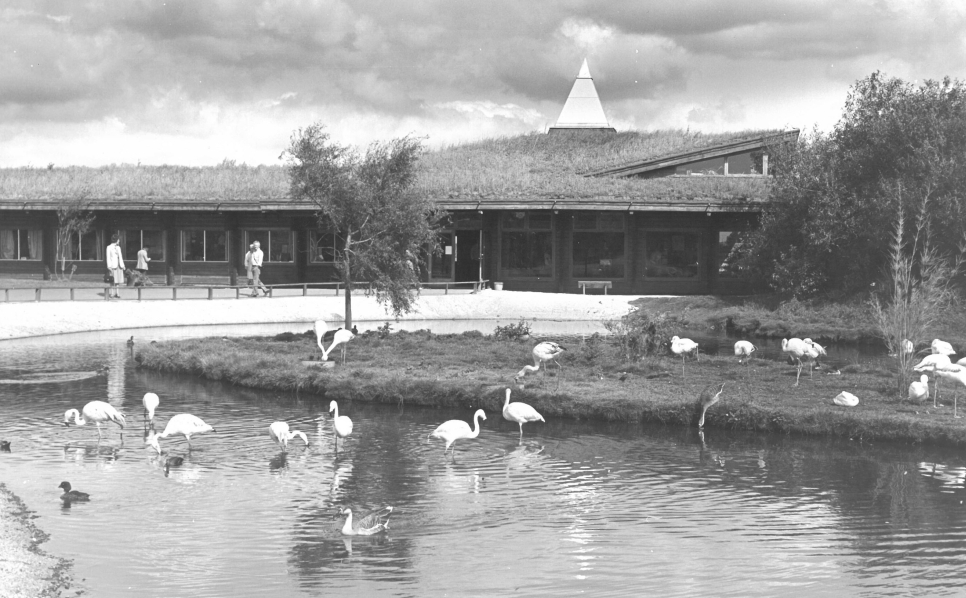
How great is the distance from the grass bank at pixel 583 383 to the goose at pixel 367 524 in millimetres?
7416

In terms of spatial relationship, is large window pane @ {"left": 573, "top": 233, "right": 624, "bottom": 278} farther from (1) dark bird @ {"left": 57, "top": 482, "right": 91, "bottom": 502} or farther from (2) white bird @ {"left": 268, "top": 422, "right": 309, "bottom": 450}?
(1) dark bird @ {"left": 57, "top": 482, "right": 91, "bottom": 502}

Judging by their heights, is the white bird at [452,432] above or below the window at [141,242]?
below

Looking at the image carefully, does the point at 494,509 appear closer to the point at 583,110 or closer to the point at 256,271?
the point at 256,271

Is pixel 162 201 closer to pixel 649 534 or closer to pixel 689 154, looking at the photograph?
pixel 689 154

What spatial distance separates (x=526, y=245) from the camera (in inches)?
1797

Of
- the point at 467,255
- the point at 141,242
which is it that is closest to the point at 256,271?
the point at 467,255

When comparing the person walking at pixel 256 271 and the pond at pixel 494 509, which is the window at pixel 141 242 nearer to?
the person walking at pixel 256 271

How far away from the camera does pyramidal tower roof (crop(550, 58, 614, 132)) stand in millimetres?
63375

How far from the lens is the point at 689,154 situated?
49281 millimetres

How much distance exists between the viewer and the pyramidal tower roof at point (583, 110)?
6338 centimetres

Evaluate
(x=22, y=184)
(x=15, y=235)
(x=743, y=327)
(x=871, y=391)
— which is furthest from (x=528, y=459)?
(x=22, y=184)

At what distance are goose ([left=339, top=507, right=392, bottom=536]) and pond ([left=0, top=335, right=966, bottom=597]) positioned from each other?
124mm

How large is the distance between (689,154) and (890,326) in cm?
2885

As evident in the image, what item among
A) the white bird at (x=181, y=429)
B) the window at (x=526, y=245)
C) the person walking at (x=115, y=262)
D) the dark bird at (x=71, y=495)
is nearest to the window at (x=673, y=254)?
the window at (x=526, y=245)
